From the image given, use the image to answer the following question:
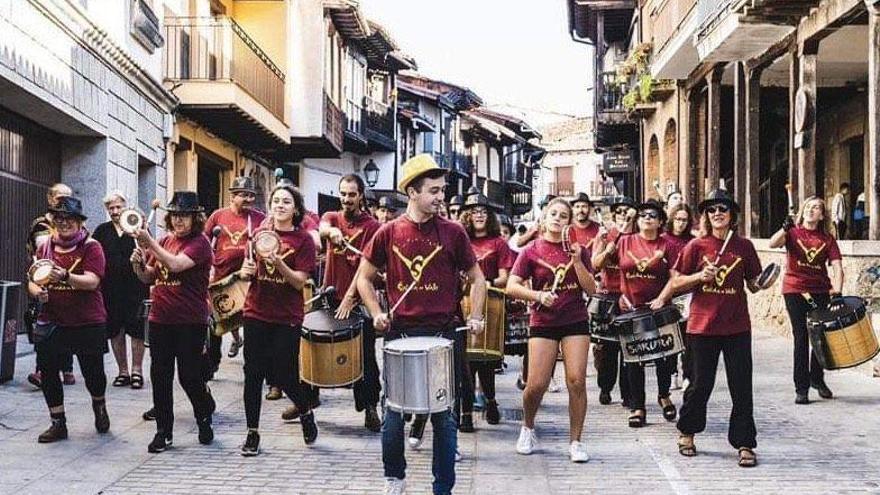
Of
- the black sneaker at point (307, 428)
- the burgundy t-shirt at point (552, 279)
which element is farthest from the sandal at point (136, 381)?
the burgundy t-shirt at point (552, 279)

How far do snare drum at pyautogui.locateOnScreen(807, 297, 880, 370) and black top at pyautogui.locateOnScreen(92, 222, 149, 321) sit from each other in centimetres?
608

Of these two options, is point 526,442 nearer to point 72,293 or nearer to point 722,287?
point 722,287

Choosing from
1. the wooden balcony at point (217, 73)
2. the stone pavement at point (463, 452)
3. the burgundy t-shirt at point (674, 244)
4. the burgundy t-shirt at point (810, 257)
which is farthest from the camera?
A: the wooden balcony at point (217, 73)

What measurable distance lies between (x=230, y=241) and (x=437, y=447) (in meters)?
4.79

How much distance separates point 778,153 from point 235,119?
1455 centimetres

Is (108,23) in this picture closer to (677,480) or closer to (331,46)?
(677,480)

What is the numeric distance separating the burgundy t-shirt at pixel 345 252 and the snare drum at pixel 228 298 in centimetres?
87

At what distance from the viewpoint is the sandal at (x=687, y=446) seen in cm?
782

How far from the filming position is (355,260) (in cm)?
896

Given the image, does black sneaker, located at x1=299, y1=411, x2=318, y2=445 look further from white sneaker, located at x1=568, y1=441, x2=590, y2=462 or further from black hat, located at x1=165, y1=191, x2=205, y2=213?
white sneaker, located at x1=568, y1=441, x2=590, y2=462

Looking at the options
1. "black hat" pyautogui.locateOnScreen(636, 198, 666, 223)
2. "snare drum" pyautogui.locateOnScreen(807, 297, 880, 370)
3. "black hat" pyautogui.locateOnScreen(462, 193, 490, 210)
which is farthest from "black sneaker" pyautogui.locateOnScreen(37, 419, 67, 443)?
"snare drum" pyautogui.locateOnScreen(807, 297, 880, 370)

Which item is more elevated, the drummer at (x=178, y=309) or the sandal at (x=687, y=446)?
the drummer at (x=178, y=309)

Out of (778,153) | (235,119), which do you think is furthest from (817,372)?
(778,153)

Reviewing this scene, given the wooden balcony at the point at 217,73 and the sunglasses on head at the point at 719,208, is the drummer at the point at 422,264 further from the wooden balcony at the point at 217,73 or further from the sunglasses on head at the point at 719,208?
the wooden balcony at the point at 217,73
